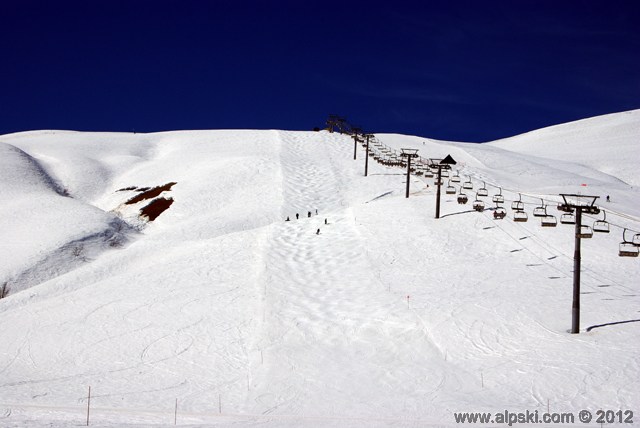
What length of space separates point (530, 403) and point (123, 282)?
19543 mm

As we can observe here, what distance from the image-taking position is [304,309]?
23156 mm

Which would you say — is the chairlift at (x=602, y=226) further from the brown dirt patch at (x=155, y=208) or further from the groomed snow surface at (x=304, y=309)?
the brown dirt patch at (x=155, y=208)

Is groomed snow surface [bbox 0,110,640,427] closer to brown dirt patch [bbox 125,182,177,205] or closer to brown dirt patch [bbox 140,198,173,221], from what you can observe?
brown dirt patch [bbox 140,198,173,221]

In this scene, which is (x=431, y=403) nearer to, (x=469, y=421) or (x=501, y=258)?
(x=469, y=421)

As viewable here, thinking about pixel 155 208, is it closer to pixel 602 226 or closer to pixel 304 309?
pixel 304 309

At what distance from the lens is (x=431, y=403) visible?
15.1 metres

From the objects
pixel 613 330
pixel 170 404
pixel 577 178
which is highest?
pixel 577 178

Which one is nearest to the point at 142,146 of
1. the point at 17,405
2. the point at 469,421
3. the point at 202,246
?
the point at 202,246

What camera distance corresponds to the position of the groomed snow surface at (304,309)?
15469 millimetres

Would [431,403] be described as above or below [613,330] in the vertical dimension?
below

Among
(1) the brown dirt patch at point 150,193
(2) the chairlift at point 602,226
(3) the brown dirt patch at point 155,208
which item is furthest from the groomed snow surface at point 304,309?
(1) the brown dirt patch at point 150,193

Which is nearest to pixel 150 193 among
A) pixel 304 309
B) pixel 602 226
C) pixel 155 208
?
pixel 155 208

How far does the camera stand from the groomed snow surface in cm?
1547

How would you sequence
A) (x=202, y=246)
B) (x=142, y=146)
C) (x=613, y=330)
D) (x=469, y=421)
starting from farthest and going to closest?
(x=142, y=146) → (x=202, y=246) → (x=613, y=330) → (x=469, y=421)
